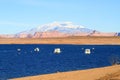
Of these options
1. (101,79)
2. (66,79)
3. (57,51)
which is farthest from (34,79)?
(57,51)

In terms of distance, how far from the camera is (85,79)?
31.2 m

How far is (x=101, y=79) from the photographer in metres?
29.7

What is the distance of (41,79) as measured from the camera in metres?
32.8

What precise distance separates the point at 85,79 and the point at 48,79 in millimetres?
3307

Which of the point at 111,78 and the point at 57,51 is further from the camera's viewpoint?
the point at 57,51

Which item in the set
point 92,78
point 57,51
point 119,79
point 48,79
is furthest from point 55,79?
point 57,51

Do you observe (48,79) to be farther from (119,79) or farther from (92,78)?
(119,79)

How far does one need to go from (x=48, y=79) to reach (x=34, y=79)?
1257 mm

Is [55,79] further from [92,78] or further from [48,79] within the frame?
[92,78]

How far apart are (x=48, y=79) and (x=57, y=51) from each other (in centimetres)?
9069

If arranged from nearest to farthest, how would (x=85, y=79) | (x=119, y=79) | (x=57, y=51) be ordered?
(x=119, y=79) < (x=85, y=79) < (x=57, y=51)

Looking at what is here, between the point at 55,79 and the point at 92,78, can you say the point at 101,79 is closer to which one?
the point at 92,78

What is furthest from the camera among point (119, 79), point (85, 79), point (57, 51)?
point (57, 51)

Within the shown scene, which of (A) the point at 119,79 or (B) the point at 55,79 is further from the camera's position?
(B) the point at 55,79
